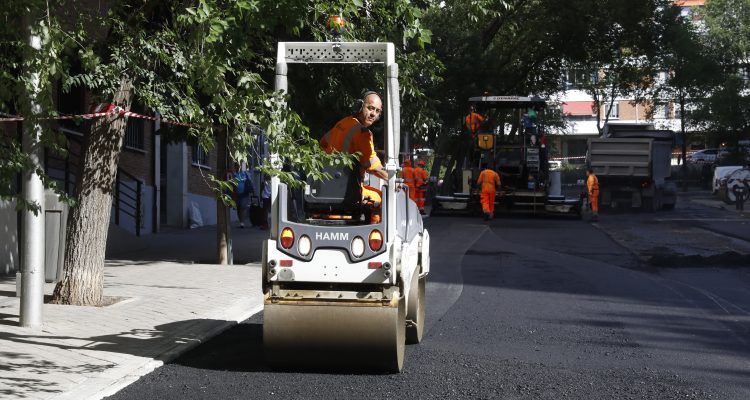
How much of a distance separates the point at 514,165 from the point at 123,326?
2253 cm

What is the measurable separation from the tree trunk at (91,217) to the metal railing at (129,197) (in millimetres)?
10387

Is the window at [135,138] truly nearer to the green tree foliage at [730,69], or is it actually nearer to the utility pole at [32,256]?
the utility pole at [32,256]

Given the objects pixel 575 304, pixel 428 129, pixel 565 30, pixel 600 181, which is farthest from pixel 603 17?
pixel 575 304

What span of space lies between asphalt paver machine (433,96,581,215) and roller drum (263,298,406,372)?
2272 cm

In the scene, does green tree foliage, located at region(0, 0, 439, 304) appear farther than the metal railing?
No

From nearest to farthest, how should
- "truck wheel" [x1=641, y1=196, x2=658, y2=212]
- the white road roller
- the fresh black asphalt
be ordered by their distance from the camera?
→ 1. the fresh black asphalt
2. the white road roller
3. "truck wheel" [x1=641, y1=196, x2=658, y2=212]

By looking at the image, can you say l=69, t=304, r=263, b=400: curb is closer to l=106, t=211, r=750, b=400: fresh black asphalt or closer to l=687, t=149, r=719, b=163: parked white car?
l=106, t=211, r=750, b=400: fresh black asphalt

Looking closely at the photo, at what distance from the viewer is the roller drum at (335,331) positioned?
7145mm

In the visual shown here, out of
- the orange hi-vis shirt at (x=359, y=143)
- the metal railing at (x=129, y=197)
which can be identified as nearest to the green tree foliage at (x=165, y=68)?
the orange hi-vis shirt at (x=359, y=143)

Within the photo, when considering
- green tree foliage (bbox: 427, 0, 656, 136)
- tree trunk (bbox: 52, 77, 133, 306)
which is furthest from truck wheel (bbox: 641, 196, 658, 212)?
tree trunk (bbox: 52, 77, 133, 306)

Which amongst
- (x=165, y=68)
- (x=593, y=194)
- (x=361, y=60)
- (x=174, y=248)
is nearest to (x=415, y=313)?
(x=361, y=60)

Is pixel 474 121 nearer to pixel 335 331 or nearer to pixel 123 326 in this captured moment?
pixel 123 326

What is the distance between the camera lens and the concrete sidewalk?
7059mm

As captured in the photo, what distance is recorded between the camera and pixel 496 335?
9.26m
